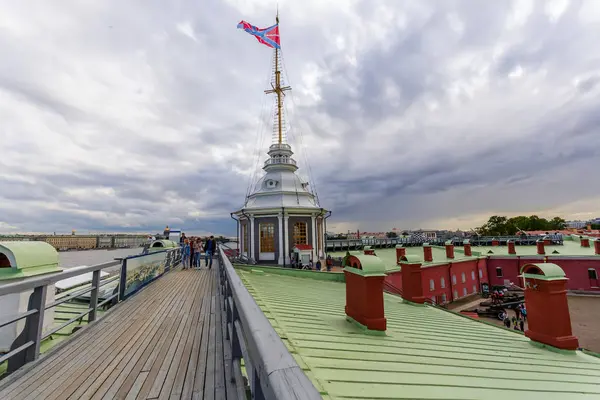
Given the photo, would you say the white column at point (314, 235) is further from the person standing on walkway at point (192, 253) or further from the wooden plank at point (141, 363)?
the wooden plank at point (141, 363)

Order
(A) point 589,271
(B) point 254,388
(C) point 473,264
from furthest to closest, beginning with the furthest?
(C) point 473,264 → (A) point 589,271 → (B) point 254,388

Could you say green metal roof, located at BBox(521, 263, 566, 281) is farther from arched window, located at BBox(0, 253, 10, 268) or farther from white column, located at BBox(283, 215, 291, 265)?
white column, located at BBox(283, 215, 291, 265)

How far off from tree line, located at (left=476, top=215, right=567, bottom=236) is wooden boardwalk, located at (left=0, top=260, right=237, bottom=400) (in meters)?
84.2

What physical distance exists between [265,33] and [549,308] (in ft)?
79.7

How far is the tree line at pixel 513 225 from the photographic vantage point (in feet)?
241

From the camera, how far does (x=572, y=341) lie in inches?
238

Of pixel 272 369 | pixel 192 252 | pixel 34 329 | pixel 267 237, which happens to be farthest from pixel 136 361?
pixel 267 237

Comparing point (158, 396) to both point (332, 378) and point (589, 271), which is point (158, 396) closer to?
point (332, 378)

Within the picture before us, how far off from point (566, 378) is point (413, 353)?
2748mm

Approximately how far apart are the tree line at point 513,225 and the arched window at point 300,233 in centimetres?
7006

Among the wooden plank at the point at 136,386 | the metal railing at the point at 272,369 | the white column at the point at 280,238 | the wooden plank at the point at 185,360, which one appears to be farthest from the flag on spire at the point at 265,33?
the metal railing at the point at 272,369

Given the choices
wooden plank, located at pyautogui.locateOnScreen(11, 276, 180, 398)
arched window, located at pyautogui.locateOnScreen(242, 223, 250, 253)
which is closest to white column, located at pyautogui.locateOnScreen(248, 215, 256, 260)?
arched window, located at pyautogui.locateOnScreen(242, 223, 250, 253)

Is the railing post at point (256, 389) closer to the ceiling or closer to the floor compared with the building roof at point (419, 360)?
closer to the ceiling

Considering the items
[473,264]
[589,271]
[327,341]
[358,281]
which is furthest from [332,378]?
[589,271]
